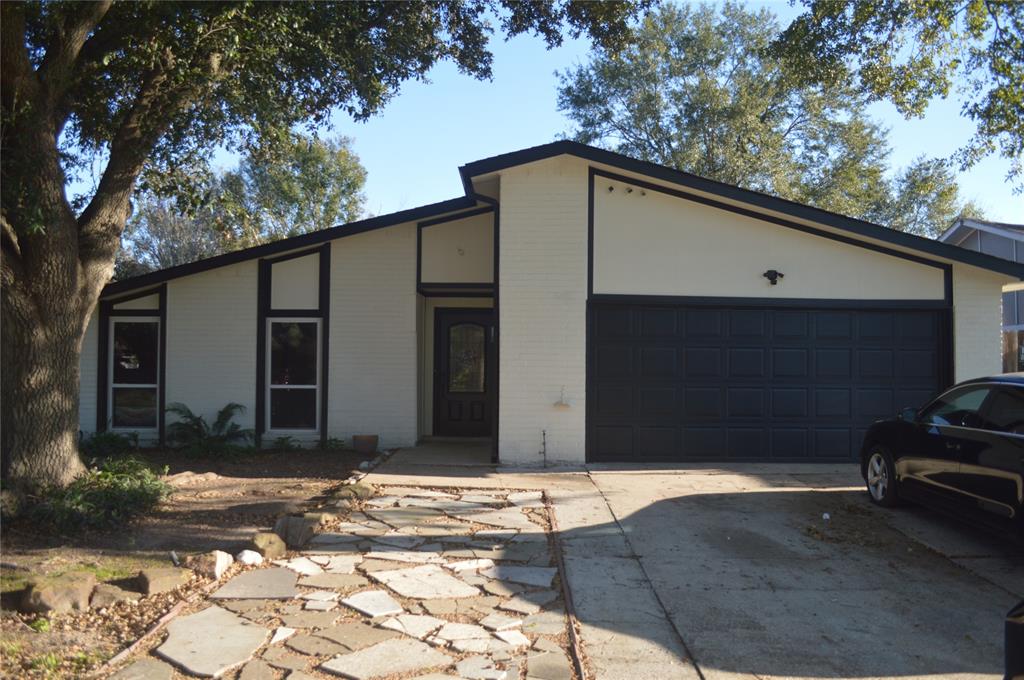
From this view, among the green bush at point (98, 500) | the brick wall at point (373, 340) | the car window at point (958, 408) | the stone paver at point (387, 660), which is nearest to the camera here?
the stone paver at point (387, 660)

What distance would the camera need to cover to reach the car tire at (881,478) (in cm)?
845

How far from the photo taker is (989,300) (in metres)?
11.7

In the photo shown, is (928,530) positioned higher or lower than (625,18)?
lower

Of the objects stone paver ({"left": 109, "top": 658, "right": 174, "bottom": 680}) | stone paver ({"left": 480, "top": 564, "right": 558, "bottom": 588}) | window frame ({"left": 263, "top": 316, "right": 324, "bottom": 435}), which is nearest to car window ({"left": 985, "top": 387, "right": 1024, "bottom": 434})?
stone paver ({"left": 480, "top": 564, "right": 558, "bottom": 588})

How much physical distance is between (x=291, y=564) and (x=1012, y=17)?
12.6 meters

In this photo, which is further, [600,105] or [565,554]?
[600,105]

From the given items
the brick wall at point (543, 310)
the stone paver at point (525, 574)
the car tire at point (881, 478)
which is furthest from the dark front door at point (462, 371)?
the stone paver at point (525, 574)

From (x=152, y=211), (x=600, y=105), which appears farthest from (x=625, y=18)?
(x=152, y=211)

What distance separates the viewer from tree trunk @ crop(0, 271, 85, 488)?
8.08 metres

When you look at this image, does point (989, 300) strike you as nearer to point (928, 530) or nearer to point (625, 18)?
point (928, 530)

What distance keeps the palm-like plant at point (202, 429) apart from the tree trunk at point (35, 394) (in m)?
4.67

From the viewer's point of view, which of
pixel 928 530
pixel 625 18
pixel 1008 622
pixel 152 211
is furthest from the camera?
pixel 152 211

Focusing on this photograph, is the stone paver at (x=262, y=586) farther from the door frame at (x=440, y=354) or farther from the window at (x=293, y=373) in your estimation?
the door frame at (x=440, y=354)

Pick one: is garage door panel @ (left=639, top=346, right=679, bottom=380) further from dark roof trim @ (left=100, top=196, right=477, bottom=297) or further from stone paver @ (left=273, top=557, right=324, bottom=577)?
stone paver @ (left=273, top=557, right=324, bottom=577)
